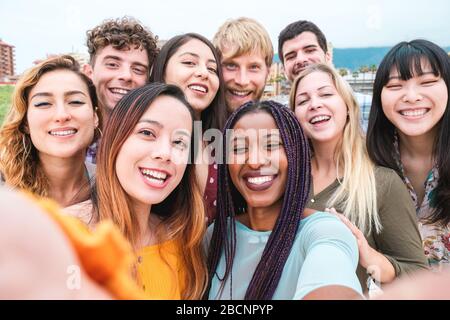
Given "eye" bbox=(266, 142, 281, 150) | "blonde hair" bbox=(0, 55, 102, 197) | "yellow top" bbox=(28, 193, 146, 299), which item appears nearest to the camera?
"yellow top" bbox=(28, 193, 146, 299)

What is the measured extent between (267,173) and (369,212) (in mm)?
876

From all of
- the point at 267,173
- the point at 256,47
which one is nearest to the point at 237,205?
the point at 267,173

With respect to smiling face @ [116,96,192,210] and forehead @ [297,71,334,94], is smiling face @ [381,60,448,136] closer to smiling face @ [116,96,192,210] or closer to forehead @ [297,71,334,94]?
forehead @ [297,71,334,94]

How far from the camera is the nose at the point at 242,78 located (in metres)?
3.59

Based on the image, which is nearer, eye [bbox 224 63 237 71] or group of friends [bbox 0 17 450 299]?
group of friends [bbox 0 17 450 299]

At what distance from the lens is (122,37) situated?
3229 millimetres

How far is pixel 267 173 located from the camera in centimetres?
191

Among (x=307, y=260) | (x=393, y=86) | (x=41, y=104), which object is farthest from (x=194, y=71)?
(x=307, y=260)

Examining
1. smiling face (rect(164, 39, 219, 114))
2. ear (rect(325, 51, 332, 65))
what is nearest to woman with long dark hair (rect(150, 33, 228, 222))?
smiling face (rect(164, 39, 219, 114))

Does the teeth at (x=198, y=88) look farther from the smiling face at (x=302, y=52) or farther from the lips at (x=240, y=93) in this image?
the smiling face at (x=302, y=52)

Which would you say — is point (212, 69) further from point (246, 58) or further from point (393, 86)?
point (393, 86)

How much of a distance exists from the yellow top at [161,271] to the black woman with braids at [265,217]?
17cm

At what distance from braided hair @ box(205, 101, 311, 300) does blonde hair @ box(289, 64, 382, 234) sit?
71cm

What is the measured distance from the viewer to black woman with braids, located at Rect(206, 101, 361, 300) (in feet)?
5.51
